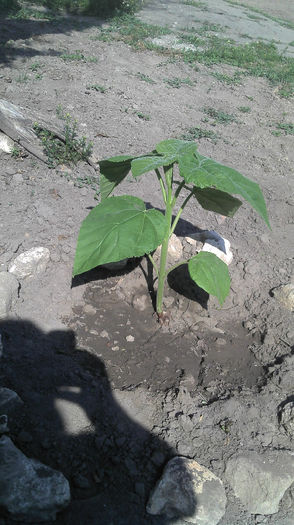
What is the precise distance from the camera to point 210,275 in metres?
2.33

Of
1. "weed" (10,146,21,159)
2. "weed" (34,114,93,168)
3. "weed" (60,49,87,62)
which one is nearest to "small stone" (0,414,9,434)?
"weed" (34,114,93,168)

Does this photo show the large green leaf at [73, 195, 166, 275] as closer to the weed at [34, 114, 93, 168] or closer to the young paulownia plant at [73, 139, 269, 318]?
the young paulownia plant at [73, 139, 269, 318]

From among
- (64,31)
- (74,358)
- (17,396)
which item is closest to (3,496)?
(17,396)

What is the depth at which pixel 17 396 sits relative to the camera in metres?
2.00

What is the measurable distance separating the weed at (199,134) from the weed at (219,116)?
44cm

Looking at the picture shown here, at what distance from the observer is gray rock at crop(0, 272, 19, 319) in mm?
2560

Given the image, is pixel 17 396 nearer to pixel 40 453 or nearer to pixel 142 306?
pixel 40 453

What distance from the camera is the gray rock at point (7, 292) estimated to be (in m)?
2.56

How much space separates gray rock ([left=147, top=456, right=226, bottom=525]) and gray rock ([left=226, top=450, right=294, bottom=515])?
12 centimetres

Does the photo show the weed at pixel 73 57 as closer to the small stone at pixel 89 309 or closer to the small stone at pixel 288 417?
the small stone at pixel 89 309

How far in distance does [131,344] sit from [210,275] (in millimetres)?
655

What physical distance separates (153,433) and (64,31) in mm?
7806

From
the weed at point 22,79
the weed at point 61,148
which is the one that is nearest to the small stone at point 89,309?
the weed at point 61,148

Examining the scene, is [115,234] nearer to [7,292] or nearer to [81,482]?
[7,292]
